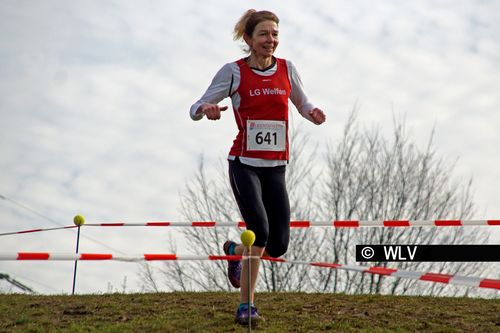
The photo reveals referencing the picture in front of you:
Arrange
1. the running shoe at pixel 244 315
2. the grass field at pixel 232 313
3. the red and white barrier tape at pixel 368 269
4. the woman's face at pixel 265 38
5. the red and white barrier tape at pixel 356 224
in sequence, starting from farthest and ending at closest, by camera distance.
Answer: the red and white barrier tape at pixel 356 224 → the grass field at pixel 232 313 → the running shoe at pixel 244 315 → the woman's face at pixel 265 38 → the red and white barrier tape at pixel 368 269

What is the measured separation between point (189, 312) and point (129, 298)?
149cm

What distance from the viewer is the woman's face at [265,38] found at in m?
5.05

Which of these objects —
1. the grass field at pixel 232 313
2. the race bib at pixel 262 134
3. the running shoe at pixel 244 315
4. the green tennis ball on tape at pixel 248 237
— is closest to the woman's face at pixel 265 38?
the race bib at pixel 262 134

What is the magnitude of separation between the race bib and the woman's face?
23.1 inches

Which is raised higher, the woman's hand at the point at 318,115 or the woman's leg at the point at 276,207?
the woman's hand at the point at 318,115

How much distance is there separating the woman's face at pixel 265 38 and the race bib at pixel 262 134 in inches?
23.1

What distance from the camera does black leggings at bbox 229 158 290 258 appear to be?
489 centimetres

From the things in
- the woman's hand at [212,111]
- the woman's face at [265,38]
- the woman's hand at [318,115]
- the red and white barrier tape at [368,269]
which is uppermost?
the woman's face at [265,38]

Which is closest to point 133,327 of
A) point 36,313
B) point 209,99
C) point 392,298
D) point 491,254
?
point 36,313

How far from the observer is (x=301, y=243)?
1507cm

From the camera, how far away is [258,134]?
4992 mm

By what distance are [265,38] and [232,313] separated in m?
2.82

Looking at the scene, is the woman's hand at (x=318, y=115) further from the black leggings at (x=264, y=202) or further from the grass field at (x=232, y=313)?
the grass field at (x=232, y=313)

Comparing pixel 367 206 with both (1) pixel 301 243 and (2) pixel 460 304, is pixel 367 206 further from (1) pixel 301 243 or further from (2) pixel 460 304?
(2) pixel 460 304
